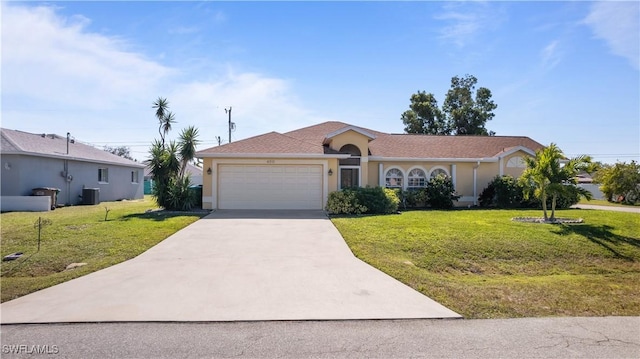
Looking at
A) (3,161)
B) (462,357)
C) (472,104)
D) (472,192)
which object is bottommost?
(462,357)

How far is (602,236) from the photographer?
11.3 metres

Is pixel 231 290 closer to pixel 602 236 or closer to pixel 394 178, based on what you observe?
pixel 602 236

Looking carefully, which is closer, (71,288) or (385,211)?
(71,288)

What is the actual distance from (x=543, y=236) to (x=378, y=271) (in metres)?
6.27

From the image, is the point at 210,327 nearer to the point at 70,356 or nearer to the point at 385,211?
the point at 70,356

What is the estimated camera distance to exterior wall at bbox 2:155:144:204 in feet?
64.8

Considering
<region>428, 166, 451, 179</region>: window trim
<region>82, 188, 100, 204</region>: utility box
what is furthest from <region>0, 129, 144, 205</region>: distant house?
<region>428, 166, 451, 179</region>: window trim

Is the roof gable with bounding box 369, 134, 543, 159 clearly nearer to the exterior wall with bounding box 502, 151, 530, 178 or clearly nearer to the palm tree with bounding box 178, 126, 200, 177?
the exterior wall with bounding box 502, 151, 530, 178

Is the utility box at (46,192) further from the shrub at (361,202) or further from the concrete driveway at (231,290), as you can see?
the shrub at (361,202)

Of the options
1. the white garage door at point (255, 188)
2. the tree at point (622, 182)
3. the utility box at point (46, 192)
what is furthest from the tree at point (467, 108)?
the utility box at point (46, 192)

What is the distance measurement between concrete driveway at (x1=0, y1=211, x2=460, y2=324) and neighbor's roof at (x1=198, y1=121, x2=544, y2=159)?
820 cm

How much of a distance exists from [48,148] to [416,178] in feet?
70.5

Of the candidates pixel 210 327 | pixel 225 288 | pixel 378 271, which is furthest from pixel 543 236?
pixel 210 327

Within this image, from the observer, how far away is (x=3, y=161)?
1983 cm
